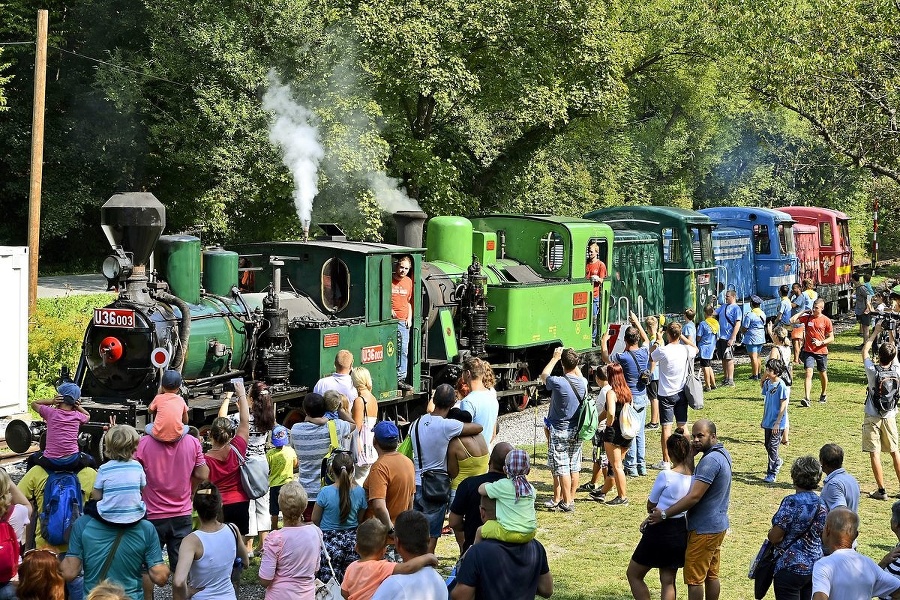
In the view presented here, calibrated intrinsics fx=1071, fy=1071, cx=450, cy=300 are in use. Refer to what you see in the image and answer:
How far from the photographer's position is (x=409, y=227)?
1558 cm

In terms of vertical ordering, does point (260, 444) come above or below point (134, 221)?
below

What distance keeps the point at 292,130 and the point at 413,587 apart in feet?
68.8

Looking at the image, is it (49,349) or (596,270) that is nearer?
(49,349)

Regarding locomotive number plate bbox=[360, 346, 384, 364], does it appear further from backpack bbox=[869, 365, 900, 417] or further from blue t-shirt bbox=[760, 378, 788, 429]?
backpack bbox=[869, 365, 900, 417]

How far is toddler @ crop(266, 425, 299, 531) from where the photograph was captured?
8.93 meters

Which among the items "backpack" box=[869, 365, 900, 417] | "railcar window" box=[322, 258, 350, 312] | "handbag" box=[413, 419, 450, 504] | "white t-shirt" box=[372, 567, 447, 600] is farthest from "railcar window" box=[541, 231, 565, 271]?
"white t-shirt" box=[372, 567, 447, 600]

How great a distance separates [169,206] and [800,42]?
20079mm

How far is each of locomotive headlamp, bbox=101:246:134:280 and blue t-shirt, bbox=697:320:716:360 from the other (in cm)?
1066

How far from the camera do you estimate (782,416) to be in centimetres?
1222

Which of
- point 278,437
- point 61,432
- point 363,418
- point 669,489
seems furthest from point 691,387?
point 61,432

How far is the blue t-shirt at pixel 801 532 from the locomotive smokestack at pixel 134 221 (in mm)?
6972

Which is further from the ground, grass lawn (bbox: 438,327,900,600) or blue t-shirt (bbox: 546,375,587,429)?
blue t-shirt (bbox: 546,375,587,429)

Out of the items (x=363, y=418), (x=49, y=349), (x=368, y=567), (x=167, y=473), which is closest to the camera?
(x=368, y=567)

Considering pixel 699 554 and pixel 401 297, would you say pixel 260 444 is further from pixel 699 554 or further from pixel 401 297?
pixel 401 297
